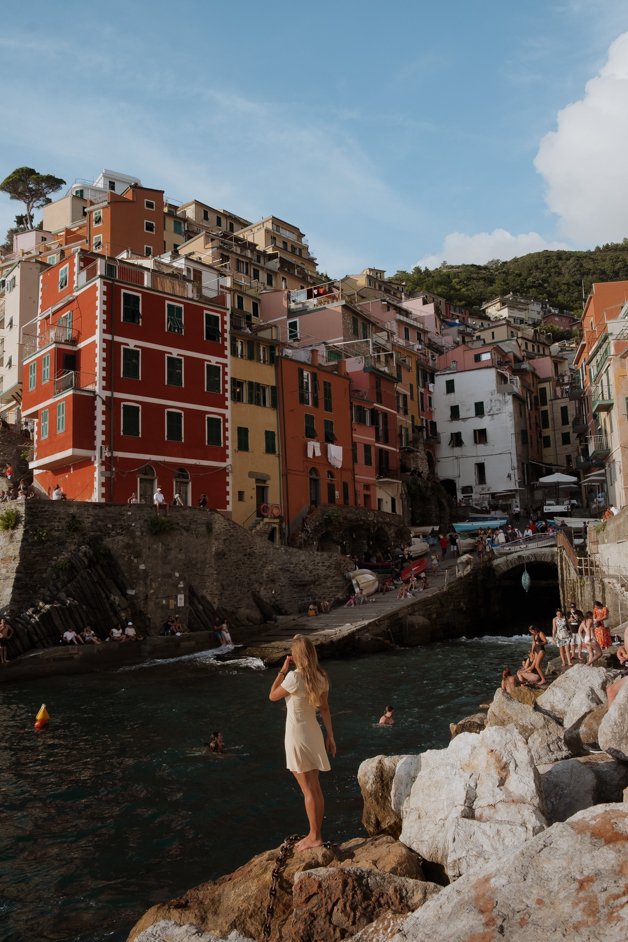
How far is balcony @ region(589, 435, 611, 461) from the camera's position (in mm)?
50478

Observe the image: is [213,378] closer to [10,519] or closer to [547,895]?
[10,519]

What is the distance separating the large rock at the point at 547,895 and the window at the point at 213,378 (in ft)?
125

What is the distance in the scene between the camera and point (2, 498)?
117 ft

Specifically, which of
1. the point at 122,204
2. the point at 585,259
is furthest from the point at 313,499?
the point at 585,259

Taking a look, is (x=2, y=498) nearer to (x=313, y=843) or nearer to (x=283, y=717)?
(x=283, y=717)

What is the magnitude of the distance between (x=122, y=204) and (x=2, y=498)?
45352 mm

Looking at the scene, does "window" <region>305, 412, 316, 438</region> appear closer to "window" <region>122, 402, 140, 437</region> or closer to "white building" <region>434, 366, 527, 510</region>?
"window" <region>122, 402, 140, 437</region>

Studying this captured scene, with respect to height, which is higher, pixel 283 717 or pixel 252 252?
pixel 252 252

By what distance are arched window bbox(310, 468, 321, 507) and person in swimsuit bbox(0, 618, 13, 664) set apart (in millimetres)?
24092

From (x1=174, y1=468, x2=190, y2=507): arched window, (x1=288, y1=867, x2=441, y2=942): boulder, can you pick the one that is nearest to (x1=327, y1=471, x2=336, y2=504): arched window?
(x1=174, y1=468, x2=190, y2=507): arched window

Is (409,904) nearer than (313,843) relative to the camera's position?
Yes

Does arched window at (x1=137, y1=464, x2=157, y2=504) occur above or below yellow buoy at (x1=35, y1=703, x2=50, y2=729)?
above

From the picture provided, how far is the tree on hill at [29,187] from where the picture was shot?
93375 mm

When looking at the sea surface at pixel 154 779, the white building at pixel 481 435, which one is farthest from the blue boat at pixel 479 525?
the sea surface at pixel 154 779
